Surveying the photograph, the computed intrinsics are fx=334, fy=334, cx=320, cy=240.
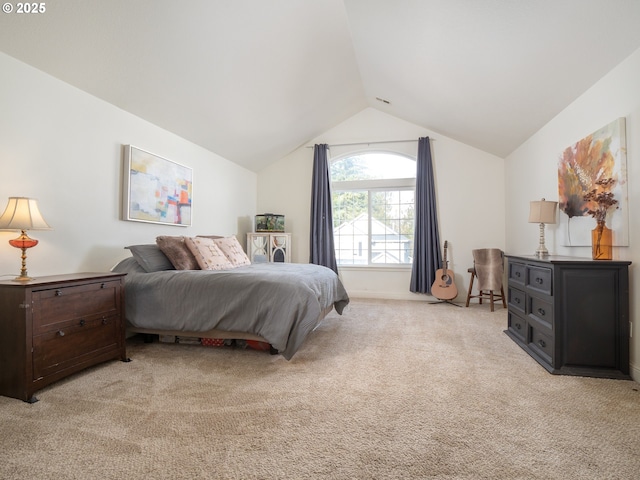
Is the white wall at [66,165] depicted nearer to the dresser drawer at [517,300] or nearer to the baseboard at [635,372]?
the dresser drawer at [517,300]

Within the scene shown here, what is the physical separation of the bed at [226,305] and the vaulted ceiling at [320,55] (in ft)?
5.12

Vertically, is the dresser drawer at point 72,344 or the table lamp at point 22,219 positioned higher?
the table lamp at point 22,219

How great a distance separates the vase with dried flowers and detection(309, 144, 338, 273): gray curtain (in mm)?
3472

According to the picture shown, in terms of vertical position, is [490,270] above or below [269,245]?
below

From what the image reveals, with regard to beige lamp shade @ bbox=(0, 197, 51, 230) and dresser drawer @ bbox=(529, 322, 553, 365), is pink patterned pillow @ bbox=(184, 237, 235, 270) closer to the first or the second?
beige lamp shade @ bbox=(0, 197, 51, 230)

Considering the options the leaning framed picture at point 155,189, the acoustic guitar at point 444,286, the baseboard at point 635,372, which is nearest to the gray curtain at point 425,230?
the acoustic guitar at point 444,286

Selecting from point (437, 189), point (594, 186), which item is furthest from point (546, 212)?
point (437, 189)

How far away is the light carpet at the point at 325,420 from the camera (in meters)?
1.29

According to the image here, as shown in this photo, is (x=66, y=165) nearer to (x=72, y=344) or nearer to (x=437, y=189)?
(x=72, y=344)

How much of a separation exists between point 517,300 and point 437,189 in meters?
2.52

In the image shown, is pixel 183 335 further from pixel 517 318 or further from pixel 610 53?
pixel 610 53

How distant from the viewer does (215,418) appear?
1650 millimetres

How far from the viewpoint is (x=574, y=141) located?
2830 mm

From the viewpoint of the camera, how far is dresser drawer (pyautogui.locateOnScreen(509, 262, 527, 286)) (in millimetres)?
2863
